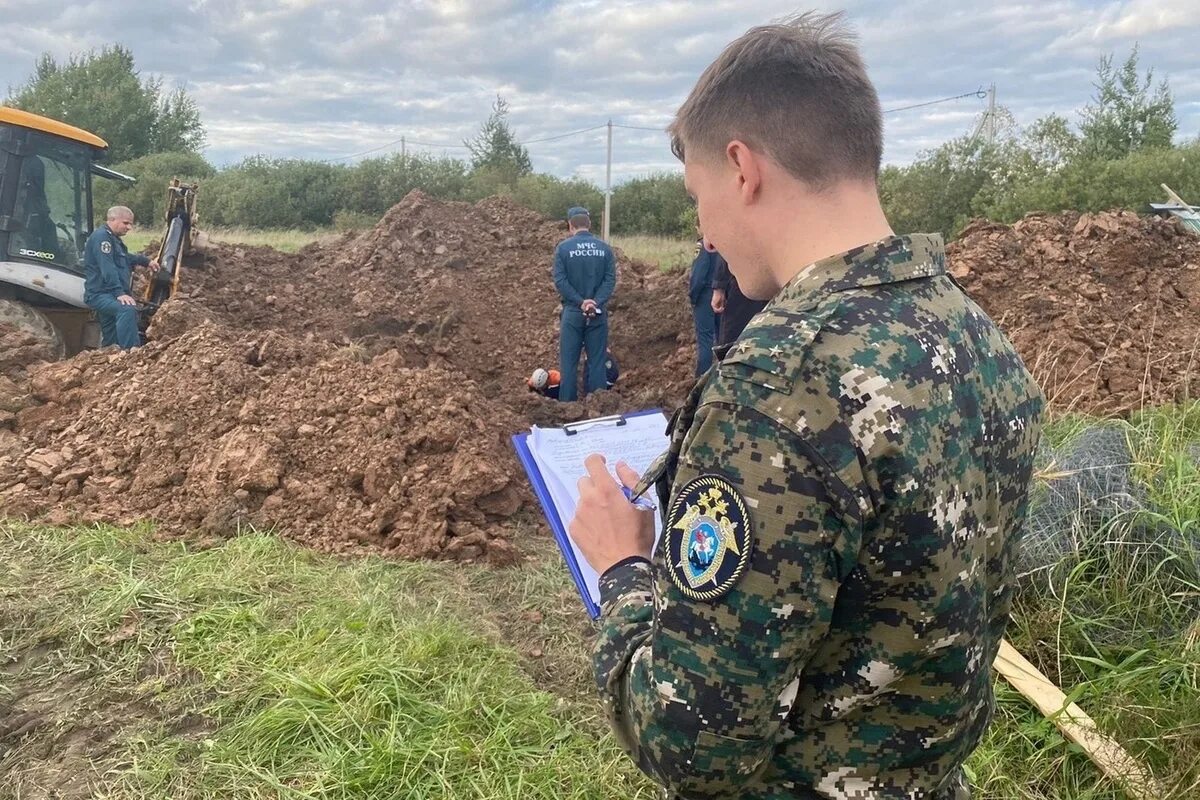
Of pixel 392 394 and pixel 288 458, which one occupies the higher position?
pixel 392 394

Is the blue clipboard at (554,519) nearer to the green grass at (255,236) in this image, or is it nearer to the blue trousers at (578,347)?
the blue trousers at (578,347)

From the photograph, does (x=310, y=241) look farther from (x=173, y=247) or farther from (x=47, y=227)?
(x=47, y=227)

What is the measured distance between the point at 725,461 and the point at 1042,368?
6.44 metres

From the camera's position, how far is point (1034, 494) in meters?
3.86

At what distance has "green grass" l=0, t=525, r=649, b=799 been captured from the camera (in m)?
2.84

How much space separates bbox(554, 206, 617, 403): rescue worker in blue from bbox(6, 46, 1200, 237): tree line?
4.58 meters

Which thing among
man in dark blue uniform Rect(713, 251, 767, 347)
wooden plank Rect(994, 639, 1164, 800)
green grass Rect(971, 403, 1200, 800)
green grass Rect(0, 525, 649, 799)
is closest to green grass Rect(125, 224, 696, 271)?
man in dark blue uniform Rect(713, 251, 767, 347)

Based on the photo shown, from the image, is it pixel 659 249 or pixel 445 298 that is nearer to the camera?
pixel 445 298

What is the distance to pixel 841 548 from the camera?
94 centimetres

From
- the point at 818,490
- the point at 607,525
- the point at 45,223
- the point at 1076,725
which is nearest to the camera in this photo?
the point at 818,490

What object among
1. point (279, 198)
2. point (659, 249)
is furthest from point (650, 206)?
point (279, 198)

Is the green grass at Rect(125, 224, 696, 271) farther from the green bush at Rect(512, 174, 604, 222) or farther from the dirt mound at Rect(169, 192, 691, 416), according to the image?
the dirt mound at Rect(169, 192, 691, 416)

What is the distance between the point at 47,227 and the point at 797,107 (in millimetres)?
9359

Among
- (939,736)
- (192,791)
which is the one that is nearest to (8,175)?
(192,791)
